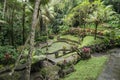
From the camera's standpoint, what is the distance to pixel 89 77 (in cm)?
1178

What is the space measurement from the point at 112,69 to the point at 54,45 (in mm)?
8287

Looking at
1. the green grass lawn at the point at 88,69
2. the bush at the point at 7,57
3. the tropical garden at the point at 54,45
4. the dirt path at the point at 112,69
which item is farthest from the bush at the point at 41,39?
→ the bush at the point at 7,57

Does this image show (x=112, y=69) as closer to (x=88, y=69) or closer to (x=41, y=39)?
(x=88, y=69)

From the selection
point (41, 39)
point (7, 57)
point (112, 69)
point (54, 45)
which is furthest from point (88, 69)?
point (41, 39)

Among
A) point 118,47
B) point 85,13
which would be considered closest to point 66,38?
point 85,13

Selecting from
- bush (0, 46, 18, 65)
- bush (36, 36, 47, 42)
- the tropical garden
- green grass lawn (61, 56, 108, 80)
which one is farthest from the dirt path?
bush (36, 36, 47, 42)

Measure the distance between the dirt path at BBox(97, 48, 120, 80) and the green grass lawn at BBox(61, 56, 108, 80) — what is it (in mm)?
353

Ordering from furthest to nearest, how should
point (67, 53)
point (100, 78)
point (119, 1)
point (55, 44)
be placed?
1. point (119, 1)
2. point (55, 44)
3. point (67, 53)
4. point (100, 78)

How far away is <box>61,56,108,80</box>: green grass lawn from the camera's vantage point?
1191 cm

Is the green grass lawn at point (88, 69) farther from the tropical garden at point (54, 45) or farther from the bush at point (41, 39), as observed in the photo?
the bush at point (41, 39)

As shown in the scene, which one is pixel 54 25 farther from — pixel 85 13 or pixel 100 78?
pixel 100 78

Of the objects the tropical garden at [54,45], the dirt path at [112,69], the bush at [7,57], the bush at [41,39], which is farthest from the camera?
the bush at [41,39]

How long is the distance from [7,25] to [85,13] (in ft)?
32.7

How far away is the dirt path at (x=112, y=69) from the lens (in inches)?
468
